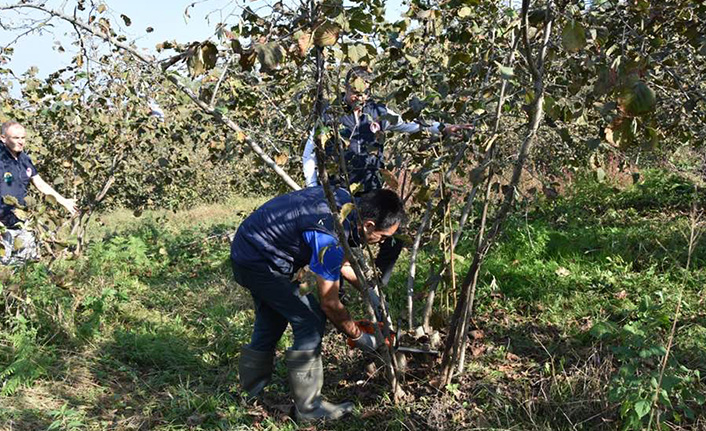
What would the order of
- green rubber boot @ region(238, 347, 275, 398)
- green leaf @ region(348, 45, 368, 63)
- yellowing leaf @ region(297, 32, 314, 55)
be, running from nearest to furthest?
1. yellowing leaf @ region(297, 32, 314, 55)
2. green leaf @ region(348, 45, 368, 63)
3. green rubber boot @ region(238, 347, 275, 398)

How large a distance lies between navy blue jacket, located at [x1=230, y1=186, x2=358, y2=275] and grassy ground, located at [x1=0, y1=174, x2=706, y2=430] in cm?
38

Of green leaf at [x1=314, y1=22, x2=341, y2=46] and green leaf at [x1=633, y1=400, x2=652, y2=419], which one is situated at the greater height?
green leaf at [x1=314, y1=22, x2=341, y2=46]

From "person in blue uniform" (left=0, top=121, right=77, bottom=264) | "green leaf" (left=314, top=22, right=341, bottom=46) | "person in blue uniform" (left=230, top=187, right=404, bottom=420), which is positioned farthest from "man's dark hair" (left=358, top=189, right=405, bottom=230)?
"person in blue uniform" (left=0, top=121, right=77, bottom=264)

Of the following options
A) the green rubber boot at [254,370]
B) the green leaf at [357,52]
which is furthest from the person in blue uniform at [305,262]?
the green leaf at [357,52]

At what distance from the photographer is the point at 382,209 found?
2.63m

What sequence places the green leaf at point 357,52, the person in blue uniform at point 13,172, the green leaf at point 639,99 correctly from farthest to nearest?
the person in blue uniform at point 13,172 → the green leaf at point 357,52 → the green leaf at point 639,99

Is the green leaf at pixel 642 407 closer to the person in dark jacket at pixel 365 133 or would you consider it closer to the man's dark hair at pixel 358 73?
the person in dark jacket at pixel 365 133

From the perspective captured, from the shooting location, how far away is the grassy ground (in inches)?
101

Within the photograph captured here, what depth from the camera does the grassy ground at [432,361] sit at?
8.41 feet

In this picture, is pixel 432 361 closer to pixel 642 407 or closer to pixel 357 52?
pixel 642 407

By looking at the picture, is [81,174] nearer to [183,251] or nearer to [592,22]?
[183,251]

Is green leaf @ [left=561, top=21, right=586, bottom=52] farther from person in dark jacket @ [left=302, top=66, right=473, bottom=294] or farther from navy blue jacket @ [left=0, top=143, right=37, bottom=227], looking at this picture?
navy blue jacket @ [left=0, top=143, right=37, bottom=227]

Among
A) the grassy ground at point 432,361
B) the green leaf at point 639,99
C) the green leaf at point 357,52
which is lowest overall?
the grassy ground at point 432,361

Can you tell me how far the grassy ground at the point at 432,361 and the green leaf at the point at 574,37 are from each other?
37.0 inches
